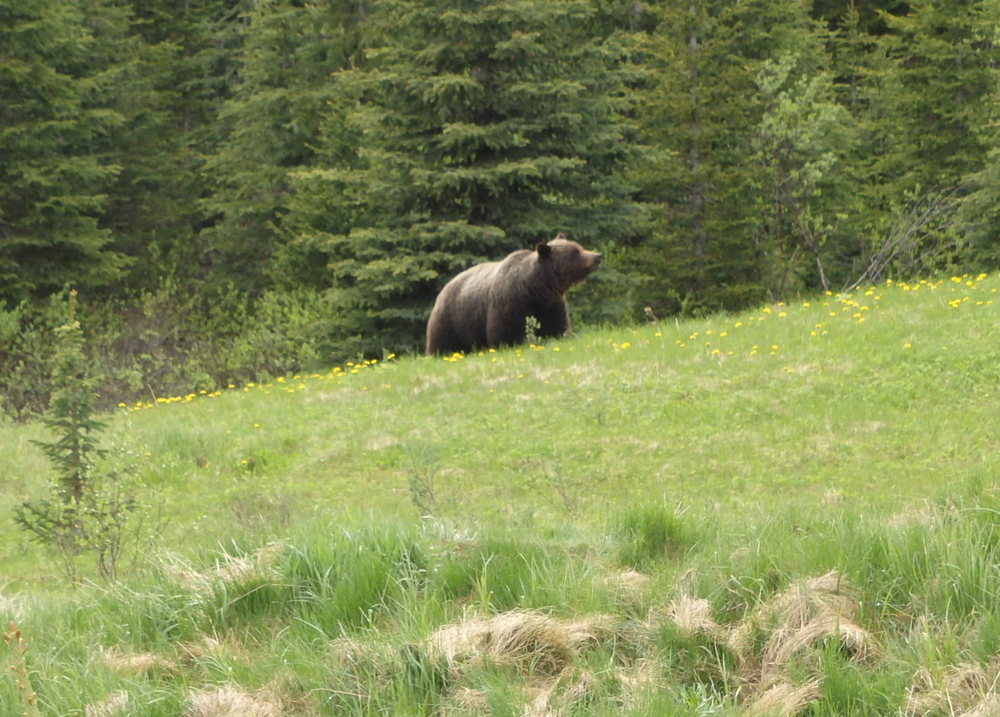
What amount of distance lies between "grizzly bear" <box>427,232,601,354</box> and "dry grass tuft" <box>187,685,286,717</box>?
39.2 ft

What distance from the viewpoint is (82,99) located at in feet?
100.0

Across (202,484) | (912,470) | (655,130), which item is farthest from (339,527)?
(655,130)

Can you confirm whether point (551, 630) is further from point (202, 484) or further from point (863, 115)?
point (863, 115)

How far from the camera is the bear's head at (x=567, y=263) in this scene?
16297 mm

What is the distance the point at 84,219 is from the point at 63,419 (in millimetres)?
22028

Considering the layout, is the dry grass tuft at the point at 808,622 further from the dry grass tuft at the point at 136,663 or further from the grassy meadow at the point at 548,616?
the dry grass tuft at the point at 136,663

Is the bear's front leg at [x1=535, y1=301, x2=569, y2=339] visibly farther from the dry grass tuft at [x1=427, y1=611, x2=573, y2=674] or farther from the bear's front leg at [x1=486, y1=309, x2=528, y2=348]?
the dry grass tuft at [x1=427, y1=611, x2=573, y2=674]

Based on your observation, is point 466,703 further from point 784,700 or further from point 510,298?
point 510,298

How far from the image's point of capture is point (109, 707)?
14.2 ft

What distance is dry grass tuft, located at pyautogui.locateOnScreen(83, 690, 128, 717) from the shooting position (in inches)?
169

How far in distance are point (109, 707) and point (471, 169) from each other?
51.8 feet

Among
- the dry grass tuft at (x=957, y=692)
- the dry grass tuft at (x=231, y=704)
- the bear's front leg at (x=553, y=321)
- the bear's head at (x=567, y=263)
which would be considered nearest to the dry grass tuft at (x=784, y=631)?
the dry grass tuft at (x=957, y=692)

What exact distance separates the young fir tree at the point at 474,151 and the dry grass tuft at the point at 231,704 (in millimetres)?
14694

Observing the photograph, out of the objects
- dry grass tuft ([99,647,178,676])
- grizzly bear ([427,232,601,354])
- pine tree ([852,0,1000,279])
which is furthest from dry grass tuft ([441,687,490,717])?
pine tree ([852,0,1000,279])
